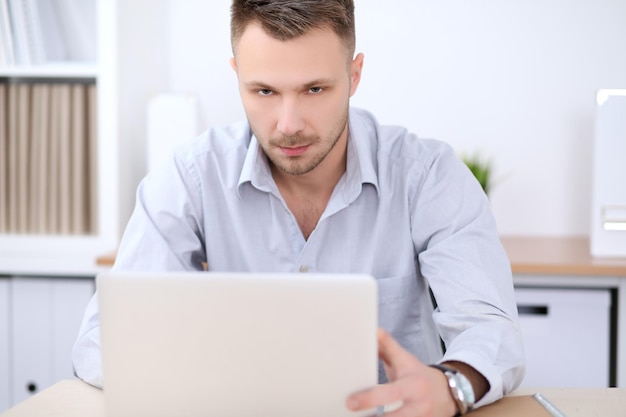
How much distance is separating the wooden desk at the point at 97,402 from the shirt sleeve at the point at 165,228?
107mm

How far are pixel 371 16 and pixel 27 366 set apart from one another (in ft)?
5.51

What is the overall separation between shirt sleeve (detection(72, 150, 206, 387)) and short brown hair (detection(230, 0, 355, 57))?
1.07 feet

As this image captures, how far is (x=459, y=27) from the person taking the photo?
2.88 metres

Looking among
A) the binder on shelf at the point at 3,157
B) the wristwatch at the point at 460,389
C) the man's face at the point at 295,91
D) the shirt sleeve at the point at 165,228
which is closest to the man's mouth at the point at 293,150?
the man's face at the point at 295,91

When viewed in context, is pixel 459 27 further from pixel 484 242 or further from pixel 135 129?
pixel 484 242

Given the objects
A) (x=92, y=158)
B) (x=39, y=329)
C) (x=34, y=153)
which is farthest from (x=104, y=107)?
(x=39, y=329)

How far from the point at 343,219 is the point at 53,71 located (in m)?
1.41

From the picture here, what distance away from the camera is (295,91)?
1475 mm

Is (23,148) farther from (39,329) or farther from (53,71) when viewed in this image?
(39,329)

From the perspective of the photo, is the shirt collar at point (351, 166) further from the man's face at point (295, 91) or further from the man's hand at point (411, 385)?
the man's hand at point (411, 385)

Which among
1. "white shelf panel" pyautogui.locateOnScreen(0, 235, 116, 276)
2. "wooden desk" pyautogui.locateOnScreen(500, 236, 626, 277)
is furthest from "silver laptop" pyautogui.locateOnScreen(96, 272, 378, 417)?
"white shelf panel" pyautogui.locateOnScreen(0, 235, 116, 276)

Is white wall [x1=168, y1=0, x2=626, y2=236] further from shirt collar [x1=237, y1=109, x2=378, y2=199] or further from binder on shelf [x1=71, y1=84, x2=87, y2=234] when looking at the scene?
shirt collar [x1=237, y1=109, x2=378, y2=199]

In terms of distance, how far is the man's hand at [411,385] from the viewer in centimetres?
110

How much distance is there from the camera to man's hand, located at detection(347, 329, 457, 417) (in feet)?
3.60
